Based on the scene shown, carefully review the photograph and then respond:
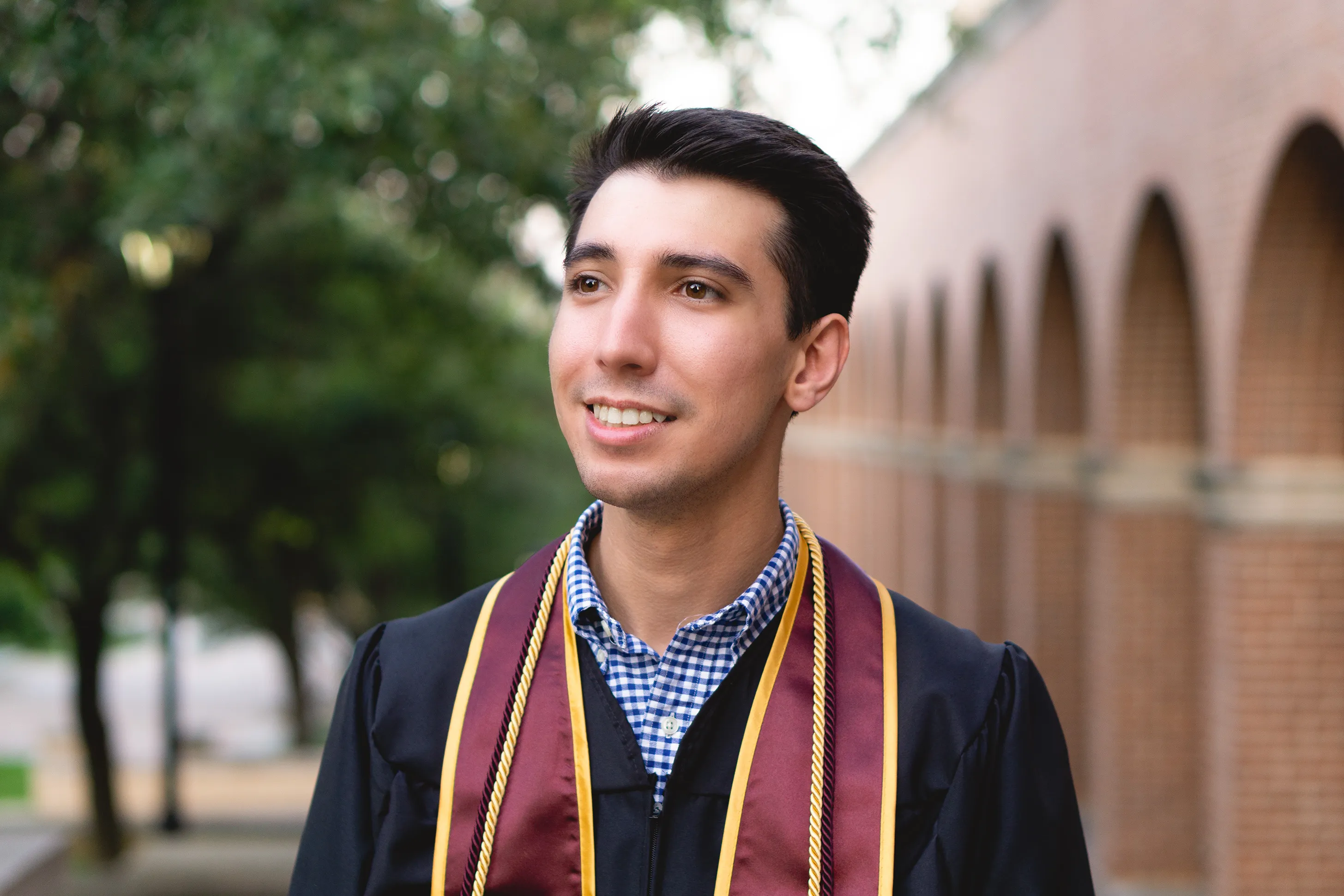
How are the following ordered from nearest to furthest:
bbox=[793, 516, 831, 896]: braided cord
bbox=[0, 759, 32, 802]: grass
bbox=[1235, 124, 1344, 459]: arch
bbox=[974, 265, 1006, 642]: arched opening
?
1. bbox=[793, 516, 831, 896]: braided cord
2. bbox=[1235, 124, 1344, 459]: arch
3. bbox=[974, 265, 1006, 642]: arched opening
4. bbox=[0, 759, 32, 802]: grass

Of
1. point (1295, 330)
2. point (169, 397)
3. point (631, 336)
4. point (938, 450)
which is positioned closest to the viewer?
point (631, 336)

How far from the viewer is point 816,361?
1.94 meters

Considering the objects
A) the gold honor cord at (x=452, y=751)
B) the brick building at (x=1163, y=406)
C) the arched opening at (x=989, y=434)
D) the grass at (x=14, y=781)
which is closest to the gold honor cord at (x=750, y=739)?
the gold honor cord at (x=452, y=751)

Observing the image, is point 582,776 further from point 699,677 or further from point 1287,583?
point 1287,583

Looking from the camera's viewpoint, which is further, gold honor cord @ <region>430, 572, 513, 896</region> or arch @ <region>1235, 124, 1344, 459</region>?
arch @ <region>1235, 124, 1344, 459</region>

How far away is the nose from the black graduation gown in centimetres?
40

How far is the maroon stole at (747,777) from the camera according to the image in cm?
174

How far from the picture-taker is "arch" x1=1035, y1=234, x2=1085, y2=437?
10812 millimetres

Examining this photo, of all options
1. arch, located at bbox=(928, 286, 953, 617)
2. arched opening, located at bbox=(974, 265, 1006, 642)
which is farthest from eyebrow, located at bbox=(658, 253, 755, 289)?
arch, located at bbox=(928, 286, 953, 617)

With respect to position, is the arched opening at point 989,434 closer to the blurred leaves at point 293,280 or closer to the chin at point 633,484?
the blurred leaves at point 293,280

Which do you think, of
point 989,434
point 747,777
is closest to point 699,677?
point 747,777

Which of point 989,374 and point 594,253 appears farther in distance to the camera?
point 989,374

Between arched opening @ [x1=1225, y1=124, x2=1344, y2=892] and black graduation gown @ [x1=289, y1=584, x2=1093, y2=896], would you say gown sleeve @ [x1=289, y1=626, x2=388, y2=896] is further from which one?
arched opening @ [x1=1225, y1=124, x2=1344, y2=892]

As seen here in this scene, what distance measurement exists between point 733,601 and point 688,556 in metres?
0.08
